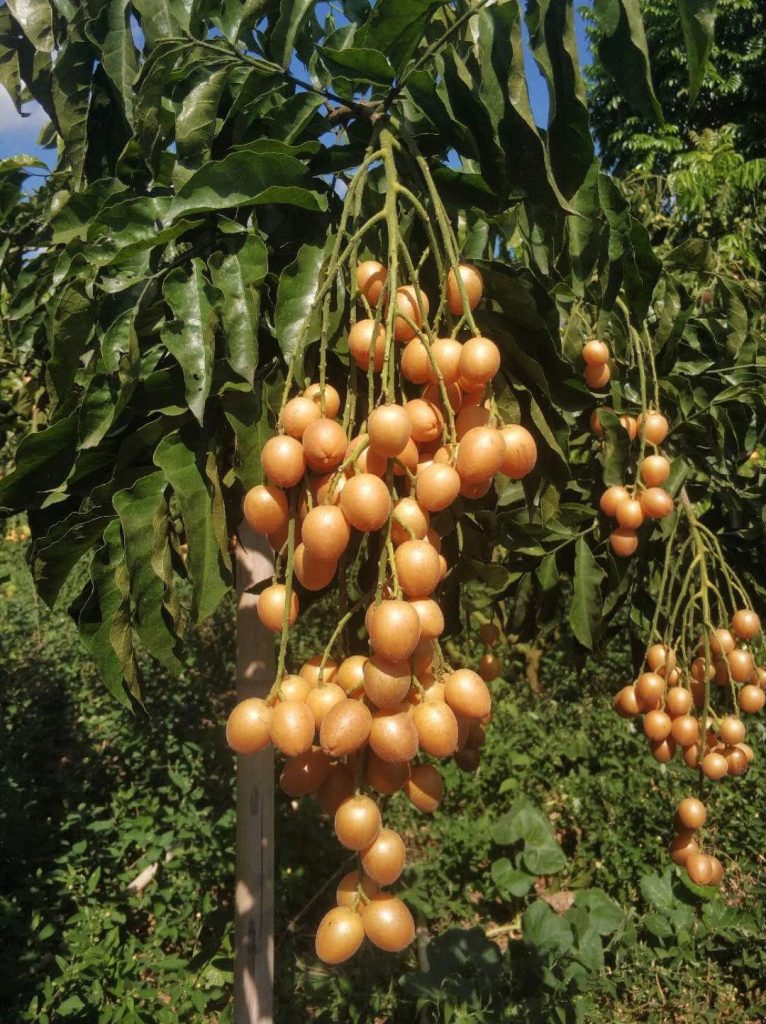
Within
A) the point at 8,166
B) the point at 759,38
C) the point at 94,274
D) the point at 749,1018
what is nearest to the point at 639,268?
the point at 94,274

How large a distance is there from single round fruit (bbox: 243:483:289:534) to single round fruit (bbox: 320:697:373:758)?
0.63ft

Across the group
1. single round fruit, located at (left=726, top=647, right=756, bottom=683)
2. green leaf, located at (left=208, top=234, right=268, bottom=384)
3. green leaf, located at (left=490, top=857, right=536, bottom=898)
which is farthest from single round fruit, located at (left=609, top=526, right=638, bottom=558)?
green leaf, located at (left=490, top=857, right=536, bottom=898)

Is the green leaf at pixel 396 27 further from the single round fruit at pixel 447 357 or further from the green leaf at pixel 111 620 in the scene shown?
the green leaf at pixel 111 620

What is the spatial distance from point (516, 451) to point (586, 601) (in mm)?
832

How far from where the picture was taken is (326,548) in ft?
2.25

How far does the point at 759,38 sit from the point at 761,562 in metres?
11.3

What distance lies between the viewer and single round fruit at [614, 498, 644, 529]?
56.5 inches

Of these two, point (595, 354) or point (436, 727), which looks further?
point (595, 354)

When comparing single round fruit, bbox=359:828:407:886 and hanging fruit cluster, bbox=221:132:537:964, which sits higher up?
hanging fruit cluster, bbox=221:132:537:964

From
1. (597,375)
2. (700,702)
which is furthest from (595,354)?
(700,702)

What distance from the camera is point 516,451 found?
0.79 metres

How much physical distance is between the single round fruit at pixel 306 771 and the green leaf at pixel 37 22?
1038mm

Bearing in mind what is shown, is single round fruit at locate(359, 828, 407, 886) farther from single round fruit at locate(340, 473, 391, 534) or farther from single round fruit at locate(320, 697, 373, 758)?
single round fruit at locate(340, 473, 391, 534)

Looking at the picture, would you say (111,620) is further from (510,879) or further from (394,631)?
(510,879)
